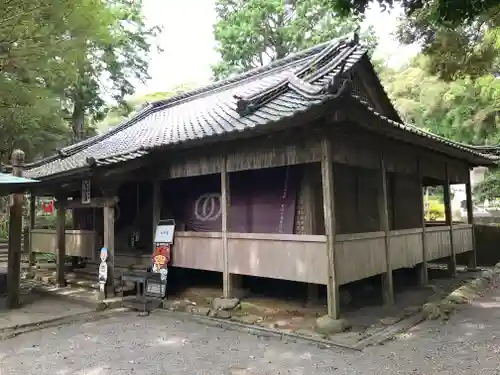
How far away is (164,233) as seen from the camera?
938cm

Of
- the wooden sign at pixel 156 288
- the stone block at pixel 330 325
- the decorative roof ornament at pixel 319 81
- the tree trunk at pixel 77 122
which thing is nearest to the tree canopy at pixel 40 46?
the decorative roof ornament at pixel 319 81

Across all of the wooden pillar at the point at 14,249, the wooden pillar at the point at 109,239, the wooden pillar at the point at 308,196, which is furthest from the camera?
the wooden pillar at the point at 109,239

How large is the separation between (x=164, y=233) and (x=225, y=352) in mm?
4077

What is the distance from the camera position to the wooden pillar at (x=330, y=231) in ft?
21.7

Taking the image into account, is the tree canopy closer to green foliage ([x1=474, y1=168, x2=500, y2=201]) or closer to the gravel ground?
the gravel ground

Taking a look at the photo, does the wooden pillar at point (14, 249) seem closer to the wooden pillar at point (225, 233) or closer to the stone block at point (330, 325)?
the wooden pillar at point (225, 233)

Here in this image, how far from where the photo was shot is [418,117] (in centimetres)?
2348

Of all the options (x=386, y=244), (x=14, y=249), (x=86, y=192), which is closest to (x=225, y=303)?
(x=386, y=244)

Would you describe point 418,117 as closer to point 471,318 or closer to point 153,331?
point 471,318

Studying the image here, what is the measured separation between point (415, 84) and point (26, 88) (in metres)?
22.3

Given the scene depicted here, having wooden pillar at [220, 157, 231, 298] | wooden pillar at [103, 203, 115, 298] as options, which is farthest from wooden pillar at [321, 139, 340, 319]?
wooden pillar at [103, 203, 115, 298]

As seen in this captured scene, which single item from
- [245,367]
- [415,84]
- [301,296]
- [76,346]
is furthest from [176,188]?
[415,84]

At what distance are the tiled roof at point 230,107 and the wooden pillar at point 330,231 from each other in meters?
0.93

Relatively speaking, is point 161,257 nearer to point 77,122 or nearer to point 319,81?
point 319,81
